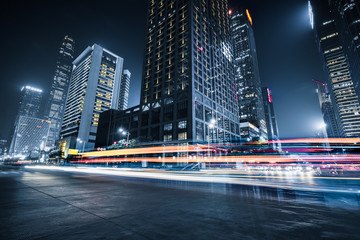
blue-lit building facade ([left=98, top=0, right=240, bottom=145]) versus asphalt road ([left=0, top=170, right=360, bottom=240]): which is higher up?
blue-lit building facade ([left=98, top=0, right=240, bottom=145])

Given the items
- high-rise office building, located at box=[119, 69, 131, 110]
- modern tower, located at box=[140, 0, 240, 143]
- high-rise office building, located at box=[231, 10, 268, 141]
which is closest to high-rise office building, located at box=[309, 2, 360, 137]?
high-rise office building, located at box=[231, 10, 268, 141]

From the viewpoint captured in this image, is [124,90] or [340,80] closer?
[340,80]

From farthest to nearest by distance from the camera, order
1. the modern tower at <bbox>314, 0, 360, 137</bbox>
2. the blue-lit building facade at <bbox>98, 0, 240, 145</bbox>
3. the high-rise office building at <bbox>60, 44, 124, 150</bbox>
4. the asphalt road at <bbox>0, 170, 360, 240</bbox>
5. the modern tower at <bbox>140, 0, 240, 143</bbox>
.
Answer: the modern tower at <bbox>314, 0, 360, 137</bbox> < the high-rise office building at <bbox>60, 44, 124, 150</bbox> < the blue-lit building facade at <bbox>98, 0, 240, 145</bbox> < the modern tower at <bbox>140, 0, 240, 143</bbox> < the asphalt road at <bbox>0, 170, 360, 240</bbox>

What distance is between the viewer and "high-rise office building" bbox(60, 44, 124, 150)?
115319 millimetres

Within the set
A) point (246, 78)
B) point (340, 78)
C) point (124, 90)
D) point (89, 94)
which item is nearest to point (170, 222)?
point (89, 94)

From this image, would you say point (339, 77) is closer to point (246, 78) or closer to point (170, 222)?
point (246, 78)

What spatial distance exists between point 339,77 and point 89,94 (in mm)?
210731

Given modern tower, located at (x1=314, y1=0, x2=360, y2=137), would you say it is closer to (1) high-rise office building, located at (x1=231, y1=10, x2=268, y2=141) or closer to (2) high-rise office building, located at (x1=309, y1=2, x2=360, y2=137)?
(2) high-rise office building, located at (x1=309, y1=2, x2=360, y2=137)

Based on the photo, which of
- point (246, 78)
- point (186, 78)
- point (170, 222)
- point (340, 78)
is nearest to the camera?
point (170, 222)

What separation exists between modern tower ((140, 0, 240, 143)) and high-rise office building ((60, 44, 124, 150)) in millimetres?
71192

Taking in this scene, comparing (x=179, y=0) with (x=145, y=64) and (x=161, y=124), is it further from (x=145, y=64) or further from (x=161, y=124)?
(x=161, y=124)

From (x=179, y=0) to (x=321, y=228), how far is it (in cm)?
8552

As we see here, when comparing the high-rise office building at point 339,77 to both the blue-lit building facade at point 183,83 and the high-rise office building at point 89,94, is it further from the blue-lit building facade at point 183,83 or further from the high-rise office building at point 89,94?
the high-rise office building at point 89,94

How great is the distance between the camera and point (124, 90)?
580 ft
